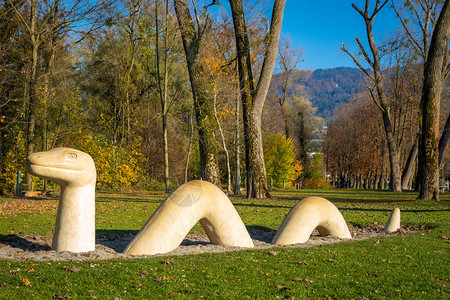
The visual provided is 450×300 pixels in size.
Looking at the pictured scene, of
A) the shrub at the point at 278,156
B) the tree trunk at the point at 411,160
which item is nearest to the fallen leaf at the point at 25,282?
the tree trunk at the point at 411,160

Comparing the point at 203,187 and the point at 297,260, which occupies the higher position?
the point at 203,187

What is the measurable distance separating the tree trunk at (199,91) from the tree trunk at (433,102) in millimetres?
9931

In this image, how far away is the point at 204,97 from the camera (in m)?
20.4

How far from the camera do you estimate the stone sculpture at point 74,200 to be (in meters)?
6.47

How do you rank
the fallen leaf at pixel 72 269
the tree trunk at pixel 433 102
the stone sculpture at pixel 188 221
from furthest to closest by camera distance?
1. the tree trunk at pixel 433 102
2. the stone sculpture at pixel 188 221
3. the fallen leaf at pixel 72 269

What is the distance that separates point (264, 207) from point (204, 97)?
23.8 ft

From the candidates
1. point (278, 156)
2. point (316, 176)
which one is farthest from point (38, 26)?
point (316, 176)

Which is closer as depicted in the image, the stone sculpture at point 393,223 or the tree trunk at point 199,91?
the stone sculpture at point 393,223

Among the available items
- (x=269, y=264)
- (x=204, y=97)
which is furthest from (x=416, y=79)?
(x=269, y=264)

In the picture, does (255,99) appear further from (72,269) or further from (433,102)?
(72,269)

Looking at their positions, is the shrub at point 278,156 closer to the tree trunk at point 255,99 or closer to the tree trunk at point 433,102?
the tree trunk at point 255,99

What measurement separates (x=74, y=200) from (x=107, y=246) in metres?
1.54

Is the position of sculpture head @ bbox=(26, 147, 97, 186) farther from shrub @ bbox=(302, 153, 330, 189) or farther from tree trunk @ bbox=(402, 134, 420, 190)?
shrub @ bbox=(302, 153, 330, 189)

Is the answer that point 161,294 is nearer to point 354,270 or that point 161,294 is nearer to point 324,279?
point 324,279
